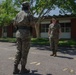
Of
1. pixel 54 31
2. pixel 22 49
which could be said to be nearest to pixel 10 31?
pixel 54 31

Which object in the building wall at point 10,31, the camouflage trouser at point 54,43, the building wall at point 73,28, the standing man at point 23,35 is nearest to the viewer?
the standing man at point 23,35

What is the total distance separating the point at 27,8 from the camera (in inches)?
281

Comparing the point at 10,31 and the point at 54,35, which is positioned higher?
the point at 54,35

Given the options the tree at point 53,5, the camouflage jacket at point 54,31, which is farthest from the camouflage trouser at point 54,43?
the tree at point 53,5

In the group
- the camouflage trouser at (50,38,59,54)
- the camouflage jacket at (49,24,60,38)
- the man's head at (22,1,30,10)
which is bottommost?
the camouflage trouser at (50,38,59,54)

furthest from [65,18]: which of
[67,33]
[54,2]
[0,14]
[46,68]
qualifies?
[46,68]

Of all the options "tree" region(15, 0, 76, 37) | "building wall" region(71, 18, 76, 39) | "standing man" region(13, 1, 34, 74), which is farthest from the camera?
"building wall" region(71, 18, 76, 39)

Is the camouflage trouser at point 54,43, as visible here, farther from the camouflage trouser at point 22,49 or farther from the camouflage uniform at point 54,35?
the camouflage trouser at point 22,49

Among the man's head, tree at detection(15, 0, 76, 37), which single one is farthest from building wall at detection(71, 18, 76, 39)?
the man's head

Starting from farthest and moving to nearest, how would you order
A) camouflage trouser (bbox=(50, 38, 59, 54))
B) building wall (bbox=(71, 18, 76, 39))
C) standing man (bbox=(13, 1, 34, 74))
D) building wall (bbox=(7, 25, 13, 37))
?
building wall (bbox=(7, 25, 13, 37)) < building wall (bbox=(71, 18, 76, 39)) < camouflage trouser (bbox=(50, 38, 59, 54)) < standing man (bbox=(13, 1, 34, 74))

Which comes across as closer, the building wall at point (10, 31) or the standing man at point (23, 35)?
the standing man at point (23, 35)

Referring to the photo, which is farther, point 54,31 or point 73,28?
point 73,28

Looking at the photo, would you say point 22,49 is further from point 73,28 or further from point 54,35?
point 73,28

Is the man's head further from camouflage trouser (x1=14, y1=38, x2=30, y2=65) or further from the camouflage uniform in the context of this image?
the camouflage uniform
